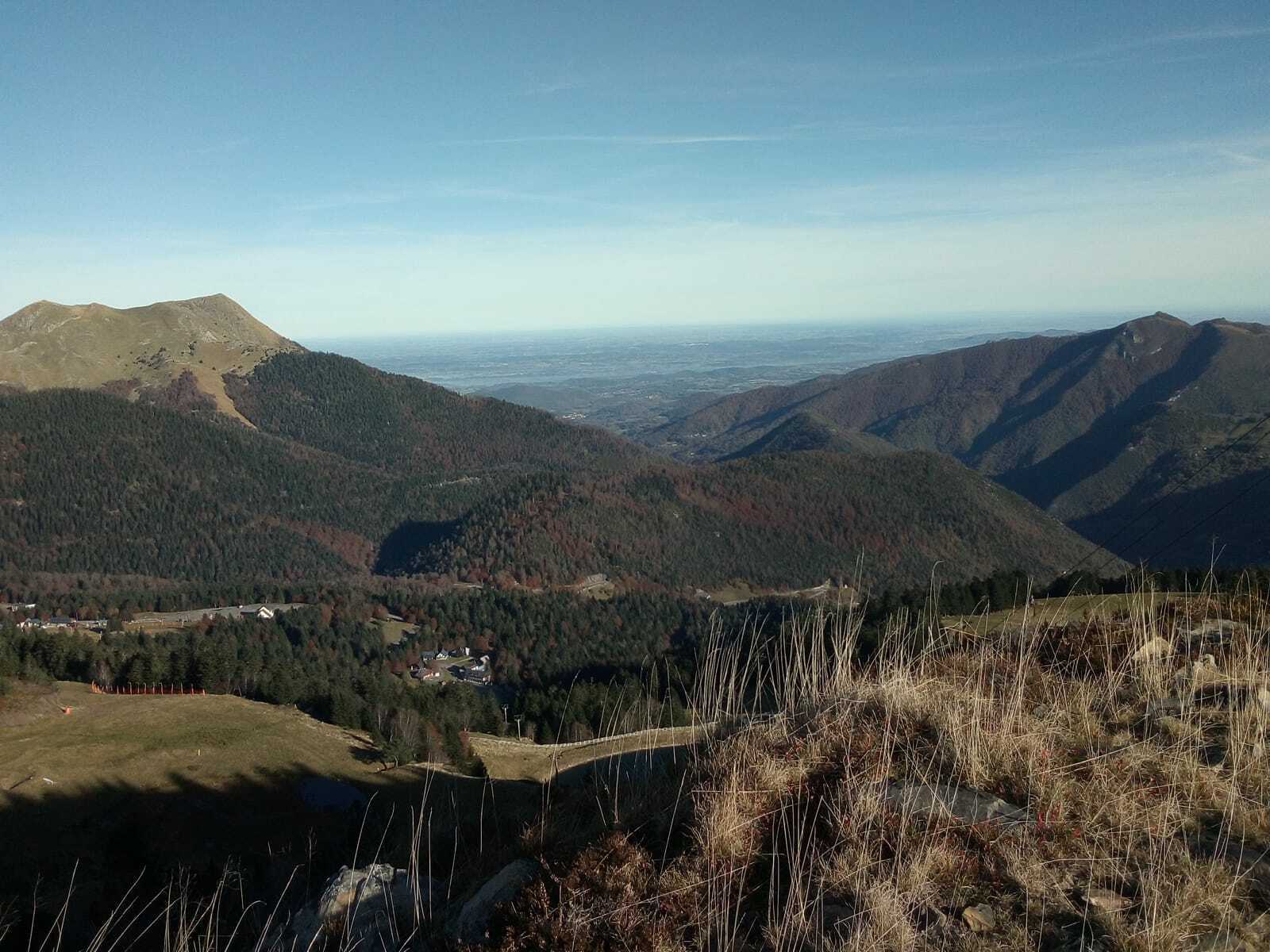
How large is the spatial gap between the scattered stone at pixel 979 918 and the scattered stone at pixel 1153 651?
400cm

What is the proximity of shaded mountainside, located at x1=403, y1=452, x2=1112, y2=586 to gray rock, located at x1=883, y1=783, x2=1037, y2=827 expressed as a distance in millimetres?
128882

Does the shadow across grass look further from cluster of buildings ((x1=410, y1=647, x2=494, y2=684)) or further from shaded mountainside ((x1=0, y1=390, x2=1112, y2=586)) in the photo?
shaded mountainside ((x1=0, y1=390, x2=1112, y2=586))

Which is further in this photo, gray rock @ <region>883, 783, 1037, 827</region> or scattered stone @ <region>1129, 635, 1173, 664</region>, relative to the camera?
scattered stone @ <region>1129, 635, 1173, 664</region>

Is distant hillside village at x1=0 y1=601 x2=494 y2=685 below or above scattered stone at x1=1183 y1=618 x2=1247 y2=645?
below

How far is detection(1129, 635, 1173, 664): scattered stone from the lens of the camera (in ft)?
24.0

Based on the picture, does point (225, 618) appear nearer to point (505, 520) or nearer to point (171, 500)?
point (505, 520)

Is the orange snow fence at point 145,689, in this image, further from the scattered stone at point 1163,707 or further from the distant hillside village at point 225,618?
the scattered stone at point 1163,707

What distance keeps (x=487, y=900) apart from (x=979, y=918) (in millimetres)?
2962

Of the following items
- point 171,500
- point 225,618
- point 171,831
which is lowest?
point 225,618

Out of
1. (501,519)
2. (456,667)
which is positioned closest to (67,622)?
(456,667)

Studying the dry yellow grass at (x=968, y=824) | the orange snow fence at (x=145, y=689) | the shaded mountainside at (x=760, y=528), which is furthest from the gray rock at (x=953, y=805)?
the shaded mountainside at (x=760, y=528)

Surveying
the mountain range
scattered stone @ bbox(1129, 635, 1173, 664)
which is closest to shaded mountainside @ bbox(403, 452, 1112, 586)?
the mountain range

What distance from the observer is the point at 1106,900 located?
4.14 m

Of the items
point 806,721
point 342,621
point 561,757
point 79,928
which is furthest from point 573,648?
point 806,721
